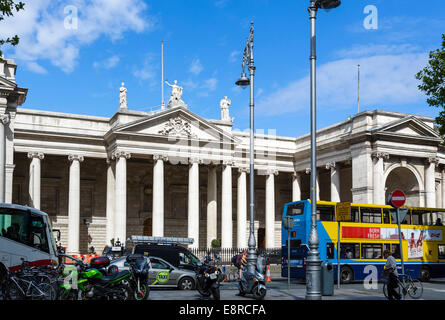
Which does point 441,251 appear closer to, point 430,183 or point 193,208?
point 430,183

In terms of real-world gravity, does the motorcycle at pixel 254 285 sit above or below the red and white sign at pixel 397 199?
below

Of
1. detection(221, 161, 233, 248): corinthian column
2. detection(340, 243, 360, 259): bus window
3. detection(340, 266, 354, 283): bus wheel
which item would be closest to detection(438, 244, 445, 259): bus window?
detection(340, 243, 360, 259): bus window

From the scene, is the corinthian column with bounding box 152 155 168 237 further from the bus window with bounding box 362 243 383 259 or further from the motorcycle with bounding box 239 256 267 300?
the motorcycle with bounding box 239 256 267 300

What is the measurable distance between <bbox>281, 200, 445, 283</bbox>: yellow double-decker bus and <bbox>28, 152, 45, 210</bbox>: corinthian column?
2125cm

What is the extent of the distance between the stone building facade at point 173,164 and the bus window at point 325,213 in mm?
15231

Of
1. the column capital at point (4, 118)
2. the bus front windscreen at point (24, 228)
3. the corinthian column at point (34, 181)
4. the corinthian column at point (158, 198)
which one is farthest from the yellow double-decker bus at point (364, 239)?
the corinthian column at point (34, 181)

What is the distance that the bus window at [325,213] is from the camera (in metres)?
27.8

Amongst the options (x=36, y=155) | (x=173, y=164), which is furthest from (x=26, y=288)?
(x=173, y=164)

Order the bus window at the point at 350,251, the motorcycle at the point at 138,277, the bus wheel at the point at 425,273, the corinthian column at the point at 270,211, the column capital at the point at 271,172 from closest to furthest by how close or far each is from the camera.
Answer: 1. the motorcycle at the point at 138,277
2. the bus window at the point at 350,251
3. the bus wheel at the point at 425,273
4. the corinthian column at the point at 270,211
5. the column capital at the point at 271,172

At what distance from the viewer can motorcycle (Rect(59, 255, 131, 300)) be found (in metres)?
15.1

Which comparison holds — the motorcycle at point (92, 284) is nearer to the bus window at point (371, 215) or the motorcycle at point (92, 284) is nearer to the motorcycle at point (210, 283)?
the motorcycle at point (210, 283)

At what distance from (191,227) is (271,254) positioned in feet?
21.5

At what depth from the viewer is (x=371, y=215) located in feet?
95.5

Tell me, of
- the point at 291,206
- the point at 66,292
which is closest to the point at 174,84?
the point at 291,206
